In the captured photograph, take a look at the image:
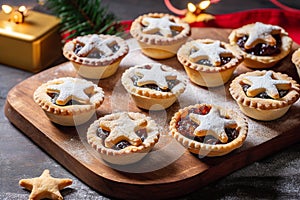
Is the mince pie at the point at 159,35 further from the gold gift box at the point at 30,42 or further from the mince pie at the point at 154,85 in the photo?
the gold gift box at the point at 30,42

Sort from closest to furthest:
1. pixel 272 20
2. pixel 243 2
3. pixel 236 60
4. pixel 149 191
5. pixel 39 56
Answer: pixel 149 191 < pixel 236 60 < pixel 39 56 < pixel 272 20 < pixel 243 2

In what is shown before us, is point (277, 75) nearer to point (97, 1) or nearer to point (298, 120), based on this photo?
point (298, 120)

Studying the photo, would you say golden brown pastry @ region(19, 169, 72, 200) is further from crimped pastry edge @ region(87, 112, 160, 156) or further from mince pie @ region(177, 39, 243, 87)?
mince pie @ region(177, 39, 243, 87)

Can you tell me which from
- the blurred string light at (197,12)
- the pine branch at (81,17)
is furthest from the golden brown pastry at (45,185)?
the blurred string light at (197,12)

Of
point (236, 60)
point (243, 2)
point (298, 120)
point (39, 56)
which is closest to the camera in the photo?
point (298, 120)

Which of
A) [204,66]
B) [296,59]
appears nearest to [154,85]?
[204,66]

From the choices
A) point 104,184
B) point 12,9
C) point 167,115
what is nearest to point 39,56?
point 12,9
